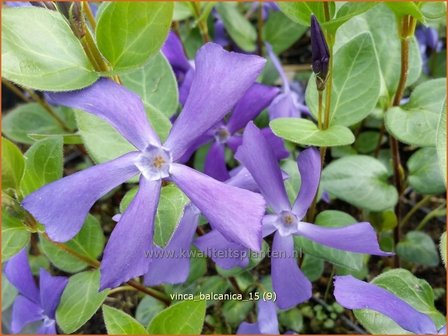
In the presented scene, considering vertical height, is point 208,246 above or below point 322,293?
above

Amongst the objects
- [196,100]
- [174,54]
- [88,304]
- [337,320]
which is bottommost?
[337,320]

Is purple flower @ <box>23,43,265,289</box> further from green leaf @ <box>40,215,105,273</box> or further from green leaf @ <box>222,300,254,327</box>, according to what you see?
green leaf @ <box>222,300,254,327</box>

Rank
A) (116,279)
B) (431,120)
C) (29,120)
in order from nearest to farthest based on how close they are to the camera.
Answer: (116,279), (431,120), (29,120)

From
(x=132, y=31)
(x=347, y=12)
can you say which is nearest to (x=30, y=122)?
(x=132, y=31)

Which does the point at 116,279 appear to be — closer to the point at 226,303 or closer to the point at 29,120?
the point at 226,303

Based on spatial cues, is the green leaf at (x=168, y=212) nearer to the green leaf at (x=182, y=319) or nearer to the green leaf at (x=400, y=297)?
the green leaf at (x=182, y=319)

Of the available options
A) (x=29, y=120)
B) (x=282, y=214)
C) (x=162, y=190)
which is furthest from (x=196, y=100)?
(x=29, y=120)

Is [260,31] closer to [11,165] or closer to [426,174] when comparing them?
[426,174]
